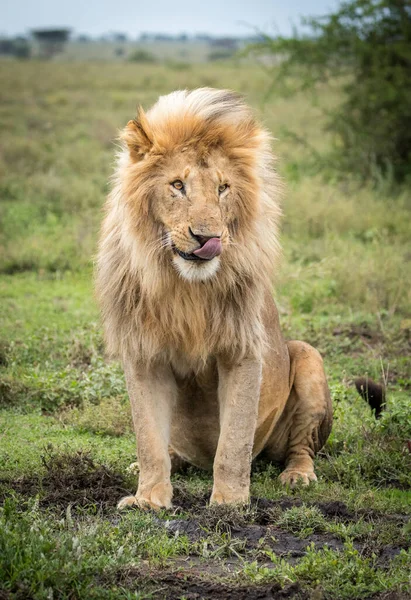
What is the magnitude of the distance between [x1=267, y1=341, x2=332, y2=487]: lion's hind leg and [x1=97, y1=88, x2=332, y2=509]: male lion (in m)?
0.56

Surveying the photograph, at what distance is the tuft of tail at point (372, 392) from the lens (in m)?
5.47

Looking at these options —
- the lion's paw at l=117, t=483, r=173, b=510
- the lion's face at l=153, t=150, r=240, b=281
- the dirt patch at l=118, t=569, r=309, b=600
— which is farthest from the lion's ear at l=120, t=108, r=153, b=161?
the dirt patch at l=118, t=569, r=309, b=600

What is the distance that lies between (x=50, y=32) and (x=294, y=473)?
72.6 meters

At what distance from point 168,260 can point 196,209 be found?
0.34 metres

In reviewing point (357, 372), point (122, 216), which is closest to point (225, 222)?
point (122, 216)

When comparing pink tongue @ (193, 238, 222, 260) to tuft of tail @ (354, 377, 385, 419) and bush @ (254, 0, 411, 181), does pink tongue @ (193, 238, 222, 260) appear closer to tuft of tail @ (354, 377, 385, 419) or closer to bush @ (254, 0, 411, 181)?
tuft of tail @ (354, 377, 385, 419)

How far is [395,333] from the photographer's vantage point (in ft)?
25.0

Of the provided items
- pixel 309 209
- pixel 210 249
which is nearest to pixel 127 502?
pixel 210 249

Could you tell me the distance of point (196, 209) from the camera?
13.0ft

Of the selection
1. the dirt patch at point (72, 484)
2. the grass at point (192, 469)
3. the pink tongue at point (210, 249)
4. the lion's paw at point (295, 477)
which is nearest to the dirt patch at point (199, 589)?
the grass at point (192, 469)

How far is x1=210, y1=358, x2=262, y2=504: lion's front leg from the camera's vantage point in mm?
4402

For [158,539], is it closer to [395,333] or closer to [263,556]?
[263,556]

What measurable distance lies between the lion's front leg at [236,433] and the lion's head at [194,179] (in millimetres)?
587

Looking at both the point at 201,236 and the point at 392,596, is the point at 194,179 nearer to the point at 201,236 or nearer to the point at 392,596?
the point at 201,236
